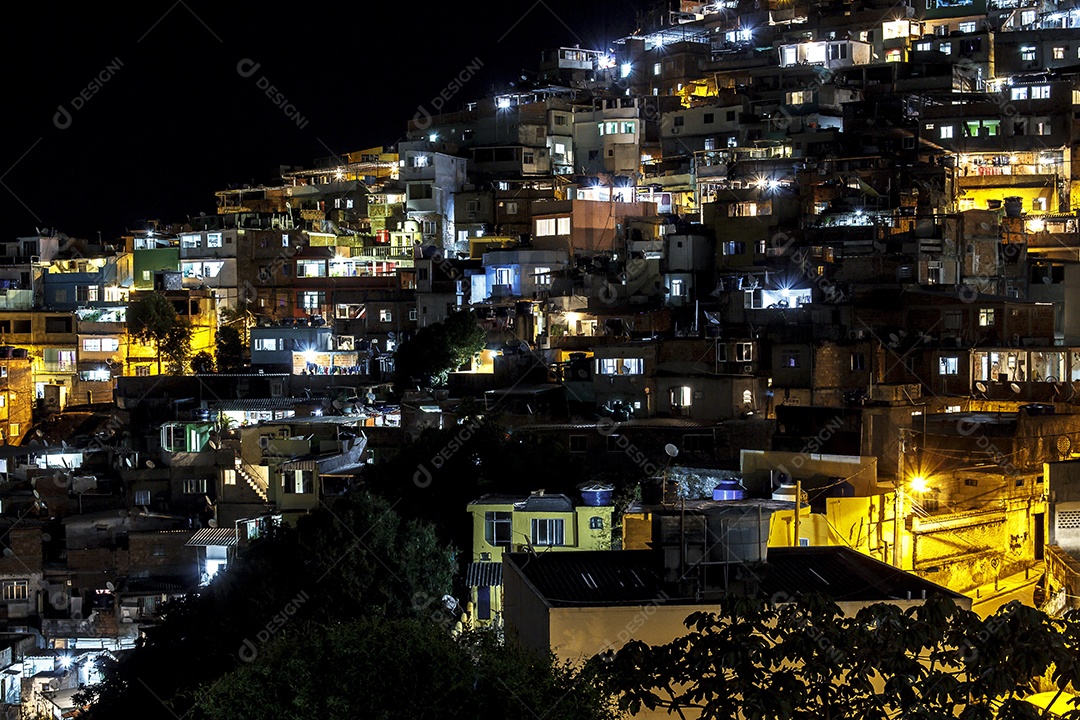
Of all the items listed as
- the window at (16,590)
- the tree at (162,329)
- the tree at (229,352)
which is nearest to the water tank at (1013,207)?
the tree at (229,352)

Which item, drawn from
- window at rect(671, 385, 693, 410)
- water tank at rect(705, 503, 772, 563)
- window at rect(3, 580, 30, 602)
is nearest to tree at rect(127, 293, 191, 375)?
window at rect(3, 580, 30, 602)

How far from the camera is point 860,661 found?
7645mm

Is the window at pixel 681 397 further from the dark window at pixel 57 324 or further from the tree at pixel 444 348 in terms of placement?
the dark window at pixel 57 324

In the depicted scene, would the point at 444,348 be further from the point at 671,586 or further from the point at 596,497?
the point at 671,586

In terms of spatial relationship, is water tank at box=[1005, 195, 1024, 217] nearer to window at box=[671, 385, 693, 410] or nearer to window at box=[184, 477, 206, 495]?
window at box=[671, 385, 693, 410]

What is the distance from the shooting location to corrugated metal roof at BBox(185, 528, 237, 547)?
2183 cm

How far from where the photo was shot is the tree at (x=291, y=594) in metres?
16.3

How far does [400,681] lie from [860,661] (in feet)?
10.6

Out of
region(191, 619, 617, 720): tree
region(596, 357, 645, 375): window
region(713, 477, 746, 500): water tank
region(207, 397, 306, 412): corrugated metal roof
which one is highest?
region(596, 357, 645, 375): window

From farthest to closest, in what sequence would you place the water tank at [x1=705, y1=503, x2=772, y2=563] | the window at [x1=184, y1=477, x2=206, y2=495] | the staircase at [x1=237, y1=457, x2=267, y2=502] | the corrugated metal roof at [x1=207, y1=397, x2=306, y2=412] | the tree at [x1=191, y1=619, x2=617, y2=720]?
the corrugated metal roof at [x1=207, y1=397, x2=306, y2=412], the window at [x1=184, y1=477, x2=206, y2=495], the staircase at [x1=237, y1=457, x2=267, y2=502], the water tank at [x1=705, y1=503, x2=772, y2=563], the tree at [x1=191, y1=619, x2=617, y2=720]

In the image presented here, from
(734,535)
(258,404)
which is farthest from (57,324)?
(734,535)

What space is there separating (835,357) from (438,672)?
14.5m

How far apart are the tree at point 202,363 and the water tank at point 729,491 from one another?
64.3 feet

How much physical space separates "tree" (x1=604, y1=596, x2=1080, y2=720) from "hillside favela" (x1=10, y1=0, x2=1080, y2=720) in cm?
3
